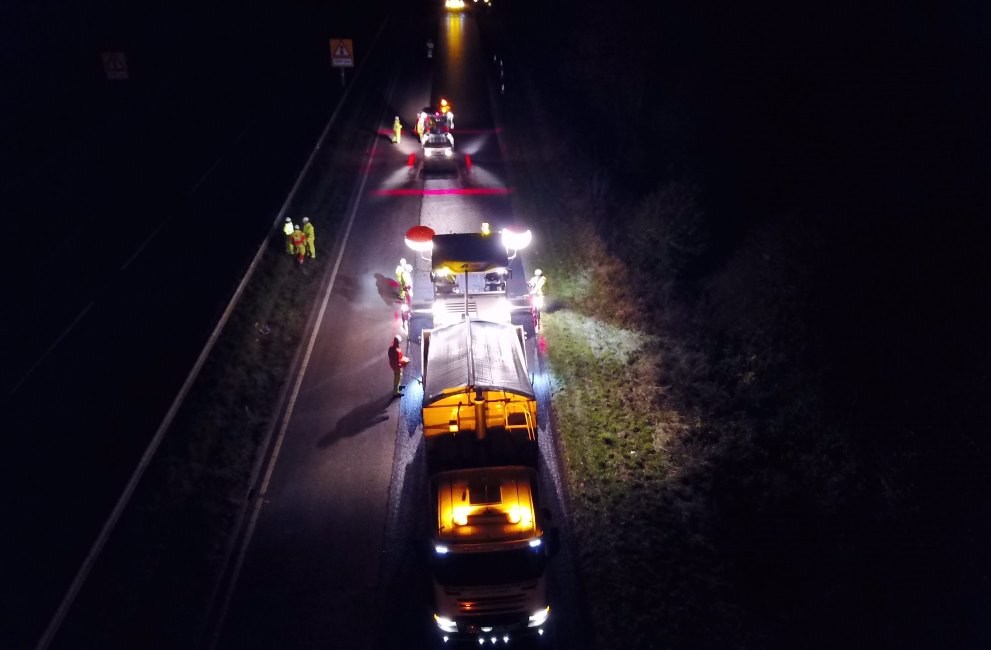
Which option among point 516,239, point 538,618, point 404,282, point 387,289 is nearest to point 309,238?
point 387,289

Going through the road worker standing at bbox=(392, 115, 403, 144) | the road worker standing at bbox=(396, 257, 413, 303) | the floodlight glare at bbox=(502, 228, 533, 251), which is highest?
the road worker standing at bbox=(392, 115, 403, 144)

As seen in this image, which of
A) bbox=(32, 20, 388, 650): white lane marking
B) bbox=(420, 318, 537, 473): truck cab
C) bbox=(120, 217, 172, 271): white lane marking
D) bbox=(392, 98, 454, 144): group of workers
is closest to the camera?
bbox=(32, 20, 388, 650): white lane marking

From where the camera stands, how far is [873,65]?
13.2 metres

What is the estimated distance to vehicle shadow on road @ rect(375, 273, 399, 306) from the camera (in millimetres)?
16188

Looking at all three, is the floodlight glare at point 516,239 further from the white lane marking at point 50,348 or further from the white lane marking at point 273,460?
the white lane marking at point 50,348

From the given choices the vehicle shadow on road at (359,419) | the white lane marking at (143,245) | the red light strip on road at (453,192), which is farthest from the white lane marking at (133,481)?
the red light strip on road at (453,192)

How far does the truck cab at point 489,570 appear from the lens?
7832 mm

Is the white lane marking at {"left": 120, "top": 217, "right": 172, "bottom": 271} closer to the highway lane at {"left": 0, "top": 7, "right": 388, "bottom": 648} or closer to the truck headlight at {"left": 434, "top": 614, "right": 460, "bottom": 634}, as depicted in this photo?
the highway lane at {"left": 0, "top": 7, "right": 388, "bottom": 648}

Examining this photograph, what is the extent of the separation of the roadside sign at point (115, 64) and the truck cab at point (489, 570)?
23.7 metres

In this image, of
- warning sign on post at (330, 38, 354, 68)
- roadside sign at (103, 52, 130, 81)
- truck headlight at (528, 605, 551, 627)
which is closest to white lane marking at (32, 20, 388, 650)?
truck headlight at (528, 605, 551, 627)

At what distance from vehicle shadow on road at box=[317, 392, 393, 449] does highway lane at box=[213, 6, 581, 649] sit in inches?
0.9

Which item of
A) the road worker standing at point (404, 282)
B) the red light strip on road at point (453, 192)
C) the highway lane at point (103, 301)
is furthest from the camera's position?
the red light strip on road at point (453, 192)

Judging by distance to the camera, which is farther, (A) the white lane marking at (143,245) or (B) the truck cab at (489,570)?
(A) the white lane marking at (143,245)

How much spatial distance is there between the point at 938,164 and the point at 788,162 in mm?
3549
